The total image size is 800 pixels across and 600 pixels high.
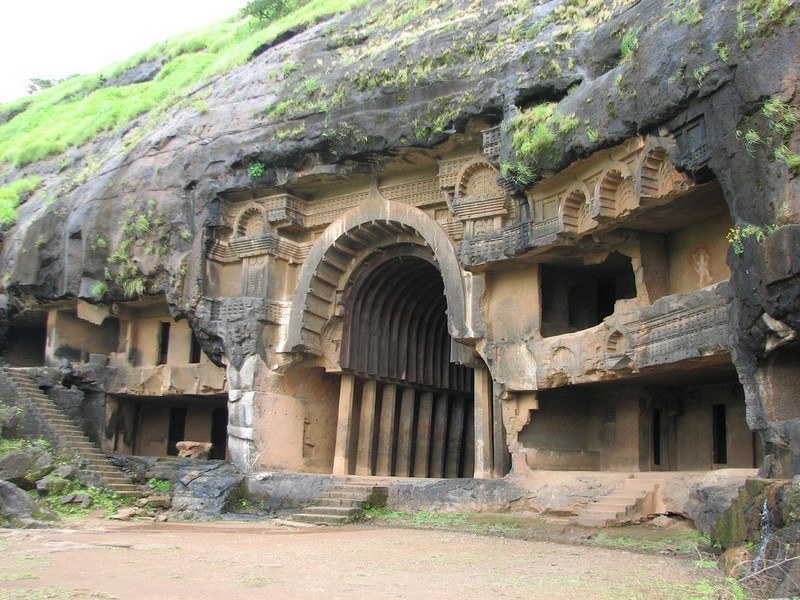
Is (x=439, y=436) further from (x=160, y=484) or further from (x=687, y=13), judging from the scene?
(x=687, y=13)

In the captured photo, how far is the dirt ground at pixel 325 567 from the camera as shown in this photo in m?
7.12

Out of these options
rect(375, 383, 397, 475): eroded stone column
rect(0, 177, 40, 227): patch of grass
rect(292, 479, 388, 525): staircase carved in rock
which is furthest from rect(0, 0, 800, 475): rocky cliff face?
rect(292, 479, 388, 525): staircase carved in rock

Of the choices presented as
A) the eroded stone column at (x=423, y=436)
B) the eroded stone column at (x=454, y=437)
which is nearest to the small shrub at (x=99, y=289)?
the eroded stone column at (x=423, y=436)

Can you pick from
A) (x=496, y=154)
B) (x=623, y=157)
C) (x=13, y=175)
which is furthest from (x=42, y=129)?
(x=623, y=157)

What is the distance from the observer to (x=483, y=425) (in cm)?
1595

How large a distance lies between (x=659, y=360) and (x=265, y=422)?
30.1ft

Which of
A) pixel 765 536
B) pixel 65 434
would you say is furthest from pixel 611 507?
pixel 65 434

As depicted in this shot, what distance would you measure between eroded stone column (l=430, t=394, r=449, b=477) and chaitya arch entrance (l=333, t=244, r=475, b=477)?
24 millimetres

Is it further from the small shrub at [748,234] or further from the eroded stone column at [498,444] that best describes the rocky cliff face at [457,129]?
the eroded stone column at [498,444]

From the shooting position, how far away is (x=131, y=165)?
67.3 feet

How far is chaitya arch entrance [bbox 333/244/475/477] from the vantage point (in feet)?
61.6

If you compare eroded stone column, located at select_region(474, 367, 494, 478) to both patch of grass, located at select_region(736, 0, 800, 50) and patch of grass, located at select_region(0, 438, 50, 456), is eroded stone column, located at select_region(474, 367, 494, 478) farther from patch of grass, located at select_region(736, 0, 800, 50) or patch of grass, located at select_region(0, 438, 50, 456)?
patch of grass, located at select_region(0, 438, 50, 456)

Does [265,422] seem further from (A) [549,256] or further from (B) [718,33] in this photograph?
(B) [718,33]

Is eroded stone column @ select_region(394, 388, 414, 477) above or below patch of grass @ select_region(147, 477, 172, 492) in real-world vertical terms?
above
